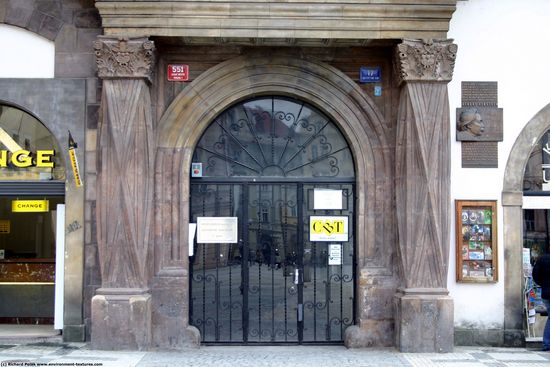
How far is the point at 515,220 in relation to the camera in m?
9.85

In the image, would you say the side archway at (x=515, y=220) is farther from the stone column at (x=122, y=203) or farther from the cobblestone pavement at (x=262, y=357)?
the stone column at (x=122, y=203)

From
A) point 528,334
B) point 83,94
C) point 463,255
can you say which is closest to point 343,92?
point 463,255

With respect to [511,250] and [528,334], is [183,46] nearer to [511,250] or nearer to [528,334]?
[511,250]

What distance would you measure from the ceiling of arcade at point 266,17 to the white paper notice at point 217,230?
Result: 2.81 metres

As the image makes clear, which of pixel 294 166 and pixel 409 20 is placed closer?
pixel 409 20

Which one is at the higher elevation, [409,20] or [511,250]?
[409,20]

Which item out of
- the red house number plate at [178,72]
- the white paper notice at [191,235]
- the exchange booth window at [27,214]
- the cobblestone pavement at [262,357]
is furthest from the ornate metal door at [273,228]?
the exchange booth window at [27,214]

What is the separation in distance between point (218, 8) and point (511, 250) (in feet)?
18.8

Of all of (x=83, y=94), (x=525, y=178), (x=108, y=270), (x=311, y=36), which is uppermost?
(x=311, y=36)

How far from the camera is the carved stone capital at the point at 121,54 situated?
29.9 ft

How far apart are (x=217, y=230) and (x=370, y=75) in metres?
3.41

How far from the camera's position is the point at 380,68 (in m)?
9.95

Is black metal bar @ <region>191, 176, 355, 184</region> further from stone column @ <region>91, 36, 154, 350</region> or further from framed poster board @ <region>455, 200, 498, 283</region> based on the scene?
framed poster board @ <region>455, 200, 498, 283</region>

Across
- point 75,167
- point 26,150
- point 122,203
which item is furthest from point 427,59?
point 26,150
